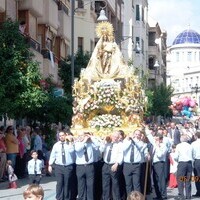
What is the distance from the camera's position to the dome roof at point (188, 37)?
164750mm

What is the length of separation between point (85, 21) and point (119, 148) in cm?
3254

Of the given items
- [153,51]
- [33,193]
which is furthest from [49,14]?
[153,51]

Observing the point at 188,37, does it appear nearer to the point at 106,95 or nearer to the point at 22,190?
the point at 106,95

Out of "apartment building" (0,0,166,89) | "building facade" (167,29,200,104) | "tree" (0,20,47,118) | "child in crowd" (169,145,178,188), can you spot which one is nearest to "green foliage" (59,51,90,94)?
"apartment building" (0,0,166,89)

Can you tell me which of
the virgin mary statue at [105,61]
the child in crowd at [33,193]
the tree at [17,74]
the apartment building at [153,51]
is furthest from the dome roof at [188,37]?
the child in crowd at [33,193]

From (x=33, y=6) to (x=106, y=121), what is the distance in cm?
1191

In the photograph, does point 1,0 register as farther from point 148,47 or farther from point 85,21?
point 148,47

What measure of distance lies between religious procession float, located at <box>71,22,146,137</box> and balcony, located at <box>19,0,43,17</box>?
9527 mm

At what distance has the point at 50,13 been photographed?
35.1 meters

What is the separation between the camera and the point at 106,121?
20.8m

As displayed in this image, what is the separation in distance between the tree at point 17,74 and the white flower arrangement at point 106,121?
2764mm

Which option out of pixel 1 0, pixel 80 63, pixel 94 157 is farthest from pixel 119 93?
pixel 80 63

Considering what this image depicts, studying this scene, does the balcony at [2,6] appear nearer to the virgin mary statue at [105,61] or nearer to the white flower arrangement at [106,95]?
the virgin mary statue at [105,61]

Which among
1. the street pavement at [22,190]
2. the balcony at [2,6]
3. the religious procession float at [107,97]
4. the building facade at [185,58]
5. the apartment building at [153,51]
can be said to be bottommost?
the street pavement at [22,190]
